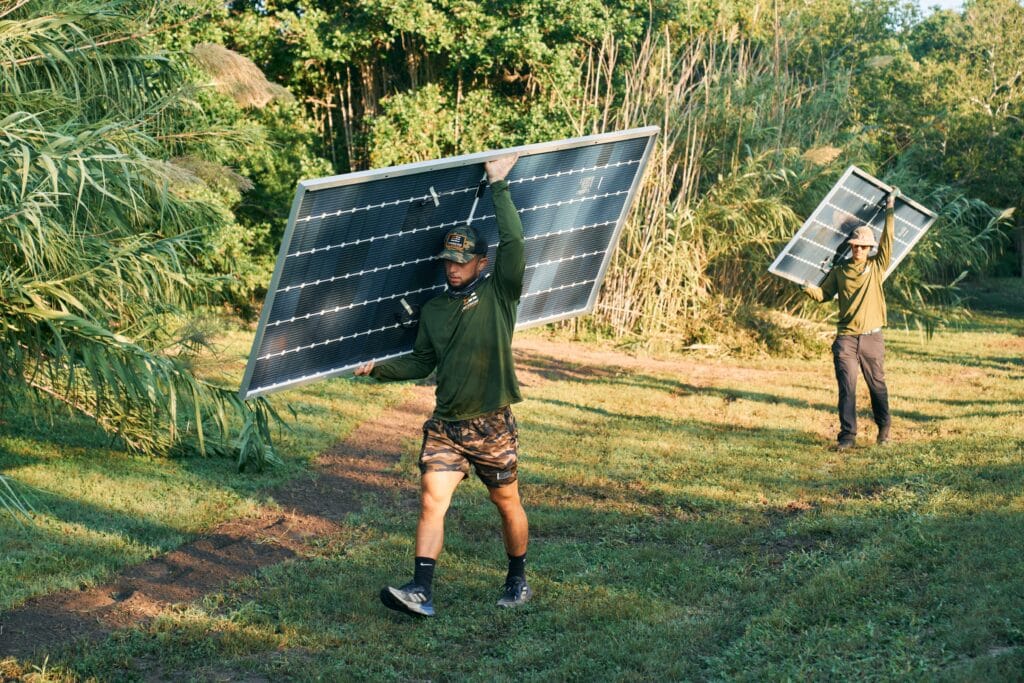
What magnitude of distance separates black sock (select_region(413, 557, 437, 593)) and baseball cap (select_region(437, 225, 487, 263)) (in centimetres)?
162

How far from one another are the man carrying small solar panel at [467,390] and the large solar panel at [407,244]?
16.6 inches

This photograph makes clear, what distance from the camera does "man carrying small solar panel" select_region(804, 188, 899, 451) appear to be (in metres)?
10.2

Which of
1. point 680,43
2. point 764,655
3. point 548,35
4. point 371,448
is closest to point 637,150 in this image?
point 764,655

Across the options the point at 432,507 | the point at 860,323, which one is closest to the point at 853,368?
the point at 860,323

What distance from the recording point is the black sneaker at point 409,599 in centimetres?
582

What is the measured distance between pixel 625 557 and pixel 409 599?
1754 mm

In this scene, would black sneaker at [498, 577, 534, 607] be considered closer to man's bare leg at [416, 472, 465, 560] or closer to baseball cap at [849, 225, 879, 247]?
man's bare leg at [416, 472, 465, 560]

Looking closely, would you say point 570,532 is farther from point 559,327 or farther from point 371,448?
point 559,327

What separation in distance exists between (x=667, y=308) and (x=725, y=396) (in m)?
3.88

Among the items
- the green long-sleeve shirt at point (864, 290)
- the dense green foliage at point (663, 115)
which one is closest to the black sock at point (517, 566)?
the green long-sleeve shirt at point (864, 290)

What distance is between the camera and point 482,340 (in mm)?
5855

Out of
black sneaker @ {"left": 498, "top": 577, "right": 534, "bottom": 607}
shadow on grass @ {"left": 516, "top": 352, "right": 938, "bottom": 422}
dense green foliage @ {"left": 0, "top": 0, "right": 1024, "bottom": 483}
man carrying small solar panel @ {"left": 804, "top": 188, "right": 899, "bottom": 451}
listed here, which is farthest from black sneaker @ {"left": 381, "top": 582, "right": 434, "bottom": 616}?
shadow on grass @ {"left": 516, "top": 352, "right": 938, "bottom": 422}

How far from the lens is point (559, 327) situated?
1819 centimetres

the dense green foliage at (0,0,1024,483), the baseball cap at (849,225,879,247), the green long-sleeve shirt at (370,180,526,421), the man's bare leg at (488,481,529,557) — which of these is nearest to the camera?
the green long-sleeve shirt at (370,180,526,421)
